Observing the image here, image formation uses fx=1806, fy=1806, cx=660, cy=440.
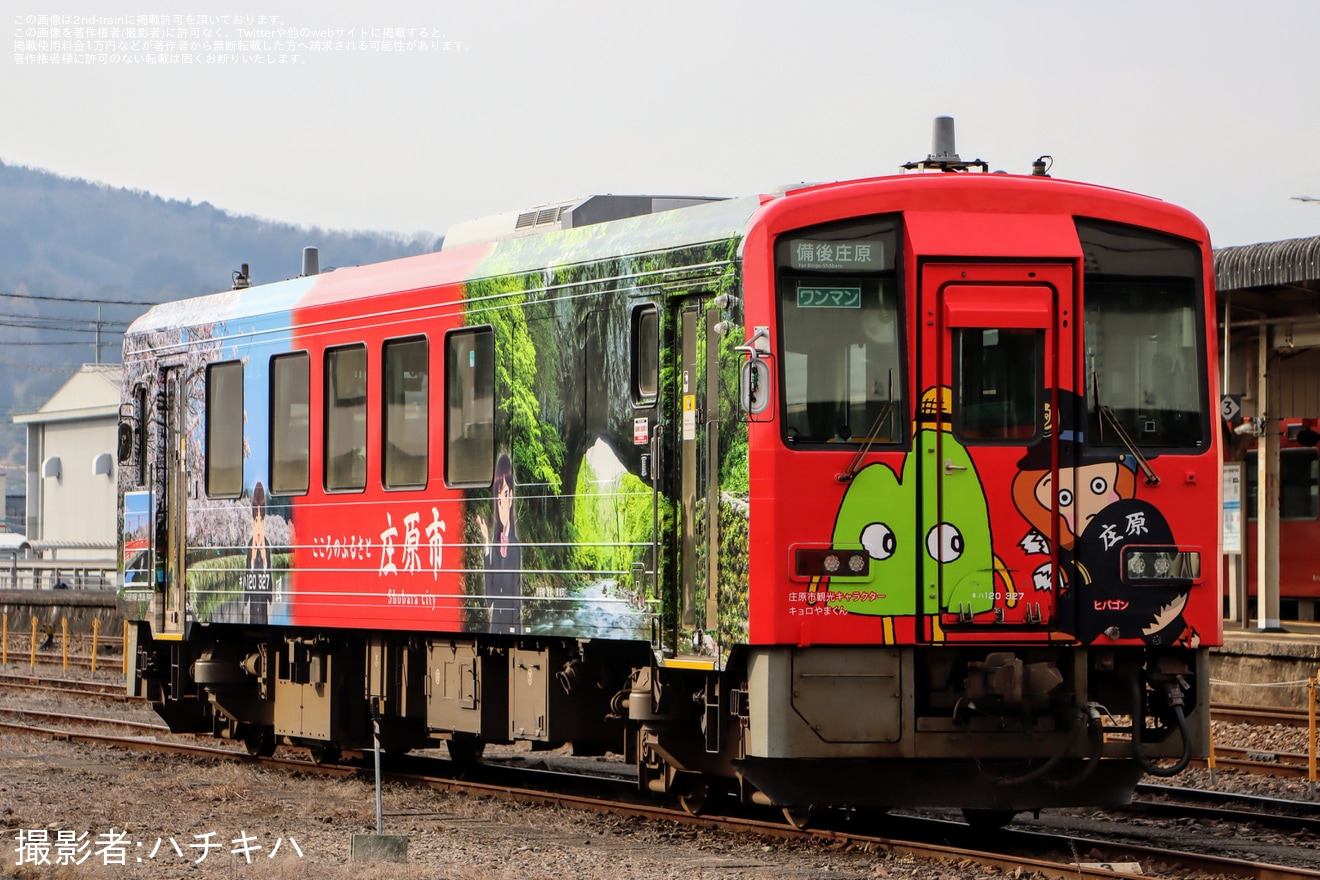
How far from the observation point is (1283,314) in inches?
840

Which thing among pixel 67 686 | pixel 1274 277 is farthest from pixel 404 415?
pixel 67 686

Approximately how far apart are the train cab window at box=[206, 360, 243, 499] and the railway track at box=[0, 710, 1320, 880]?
237 centimetres

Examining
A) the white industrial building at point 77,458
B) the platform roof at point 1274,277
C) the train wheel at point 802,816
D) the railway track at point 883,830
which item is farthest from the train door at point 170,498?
the white industrial building at point 77,458

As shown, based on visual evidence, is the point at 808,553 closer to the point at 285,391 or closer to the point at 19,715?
the point at 285,391

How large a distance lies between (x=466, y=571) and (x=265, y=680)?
11.9ft

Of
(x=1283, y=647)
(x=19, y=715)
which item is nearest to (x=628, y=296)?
(x=1283, y=647)

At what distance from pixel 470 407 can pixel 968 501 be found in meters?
3.81

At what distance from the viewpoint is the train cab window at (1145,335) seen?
9.51 meters

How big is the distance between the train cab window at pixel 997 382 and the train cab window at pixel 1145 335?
0.35 meters

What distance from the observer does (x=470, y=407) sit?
1173 centimetres

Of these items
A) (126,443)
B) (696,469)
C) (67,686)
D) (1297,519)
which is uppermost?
(126,443)

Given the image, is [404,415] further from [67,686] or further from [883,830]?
[67,686]

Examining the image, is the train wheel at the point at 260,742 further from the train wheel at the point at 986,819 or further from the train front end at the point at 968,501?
the train front end at the point at 968,501

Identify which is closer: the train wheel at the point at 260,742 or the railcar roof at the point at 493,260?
the railcar roof at the point at 493,260
